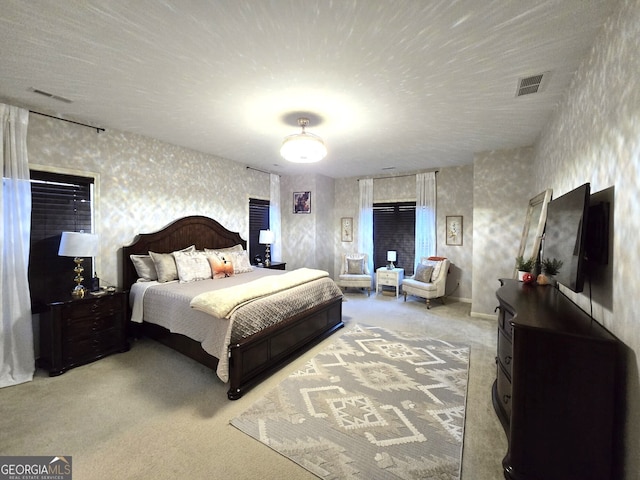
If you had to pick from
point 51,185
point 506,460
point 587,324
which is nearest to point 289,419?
point 506,460

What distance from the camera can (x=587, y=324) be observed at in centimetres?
167

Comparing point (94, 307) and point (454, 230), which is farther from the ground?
point (454, 230)

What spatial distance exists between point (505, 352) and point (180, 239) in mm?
4308

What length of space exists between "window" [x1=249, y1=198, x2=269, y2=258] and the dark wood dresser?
497 centimetres

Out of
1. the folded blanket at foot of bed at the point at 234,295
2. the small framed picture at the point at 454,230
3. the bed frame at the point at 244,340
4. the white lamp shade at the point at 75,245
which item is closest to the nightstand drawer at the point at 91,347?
the bed frame at the point at 244,340

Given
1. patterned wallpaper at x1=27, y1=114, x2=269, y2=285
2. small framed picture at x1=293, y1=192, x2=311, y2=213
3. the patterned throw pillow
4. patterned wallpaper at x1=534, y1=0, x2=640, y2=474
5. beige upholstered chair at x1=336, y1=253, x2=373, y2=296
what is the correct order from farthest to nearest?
1. small framed picture at x1=293, y1=192, x2=311, y2=213
2. beige upholstered chair at x1=336, y1=253, x2=373, y2=296
3. the patterned throw pillow
4. patterned wallpaper at x1=27, y1=114, x2=269, y2=285
5. patterned wallpaper at x1=534, y1=0, x2=640, y2=474

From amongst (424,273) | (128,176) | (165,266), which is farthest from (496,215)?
(128,176)

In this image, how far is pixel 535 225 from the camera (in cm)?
322

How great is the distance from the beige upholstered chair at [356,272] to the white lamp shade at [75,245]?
4.42m

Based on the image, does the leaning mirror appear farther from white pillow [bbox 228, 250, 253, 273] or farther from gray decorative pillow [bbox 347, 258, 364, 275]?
white pillow [bbox 228, 250, 253, 273]

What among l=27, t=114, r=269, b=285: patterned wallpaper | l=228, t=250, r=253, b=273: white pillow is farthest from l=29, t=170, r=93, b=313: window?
l=228, t=250, r=253, b=273: white pillow

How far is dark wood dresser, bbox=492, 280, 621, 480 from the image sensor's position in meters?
1.44

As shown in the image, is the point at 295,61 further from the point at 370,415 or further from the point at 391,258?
the point at 391,258

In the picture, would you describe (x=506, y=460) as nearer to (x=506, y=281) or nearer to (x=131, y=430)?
(x=506, y=281)
